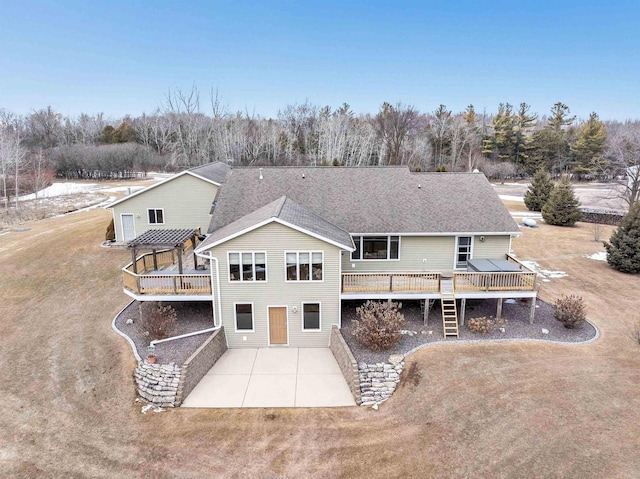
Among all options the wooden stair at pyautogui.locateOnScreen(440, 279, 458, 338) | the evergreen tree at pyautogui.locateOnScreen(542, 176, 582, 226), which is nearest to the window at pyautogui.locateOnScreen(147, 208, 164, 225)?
the wooden stair at pyautogui.locateOnScreen(440, 279, 458, 338)

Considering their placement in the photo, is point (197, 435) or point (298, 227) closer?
point (197, 435)

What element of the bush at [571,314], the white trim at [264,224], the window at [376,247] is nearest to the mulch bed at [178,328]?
the white trim at [264,224]

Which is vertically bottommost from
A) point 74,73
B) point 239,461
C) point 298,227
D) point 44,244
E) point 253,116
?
point 239,461

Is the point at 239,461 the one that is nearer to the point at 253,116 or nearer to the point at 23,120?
the point at 253,116

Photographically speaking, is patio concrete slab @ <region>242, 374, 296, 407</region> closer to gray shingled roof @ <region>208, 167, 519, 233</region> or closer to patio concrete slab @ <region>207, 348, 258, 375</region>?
patio concrete slab @ <region>207, 348, 258, 375</region>

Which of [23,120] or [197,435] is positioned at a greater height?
[23,120]

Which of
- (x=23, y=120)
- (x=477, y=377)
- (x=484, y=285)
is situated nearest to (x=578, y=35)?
(x=484, y=285)

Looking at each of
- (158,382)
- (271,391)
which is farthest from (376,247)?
(158,382)
